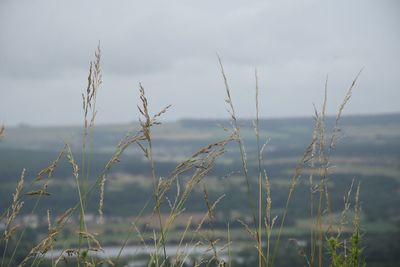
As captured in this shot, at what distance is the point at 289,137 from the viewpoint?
651 feet

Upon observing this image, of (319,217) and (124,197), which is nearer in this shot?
(319,217)

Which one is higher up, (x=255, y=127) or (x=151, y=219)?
(x=255, y=127)

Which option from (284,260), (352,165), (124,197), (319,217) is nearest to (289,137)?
(352,165)

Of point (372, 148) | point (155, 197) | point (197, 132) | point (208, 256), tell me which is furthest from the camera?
point (197, 132)

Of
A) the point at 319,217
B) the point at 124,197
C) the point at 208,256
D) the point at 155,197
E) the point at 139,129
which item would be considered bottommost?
the point at 124,197

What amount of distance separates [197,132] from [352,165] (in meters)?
88.3

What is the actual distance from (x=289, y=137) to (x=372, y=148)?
52395 mm

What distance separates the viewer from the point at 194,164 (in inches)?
90.3

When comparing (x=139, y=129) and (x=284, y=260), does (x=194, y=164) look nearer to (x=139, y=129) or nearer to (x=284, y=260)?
(x=139, y=129)

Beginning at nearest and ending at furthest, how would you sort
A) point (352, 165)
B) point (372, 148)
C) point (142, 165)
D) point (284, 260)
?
point (284, 260), point (352, 165), point (142, 165), point (372, 148)

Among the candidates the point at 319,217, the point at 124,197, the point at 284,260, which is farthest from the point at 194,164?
the point at 124,197

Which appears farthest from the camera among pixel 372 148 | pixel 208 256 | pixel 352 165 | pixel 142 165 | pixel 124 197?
pixel 372 148

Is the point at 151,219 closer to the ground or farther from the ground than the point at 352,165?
farther from the ground

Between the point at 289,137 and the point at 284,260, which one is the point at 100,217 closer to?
the point at 284,260
